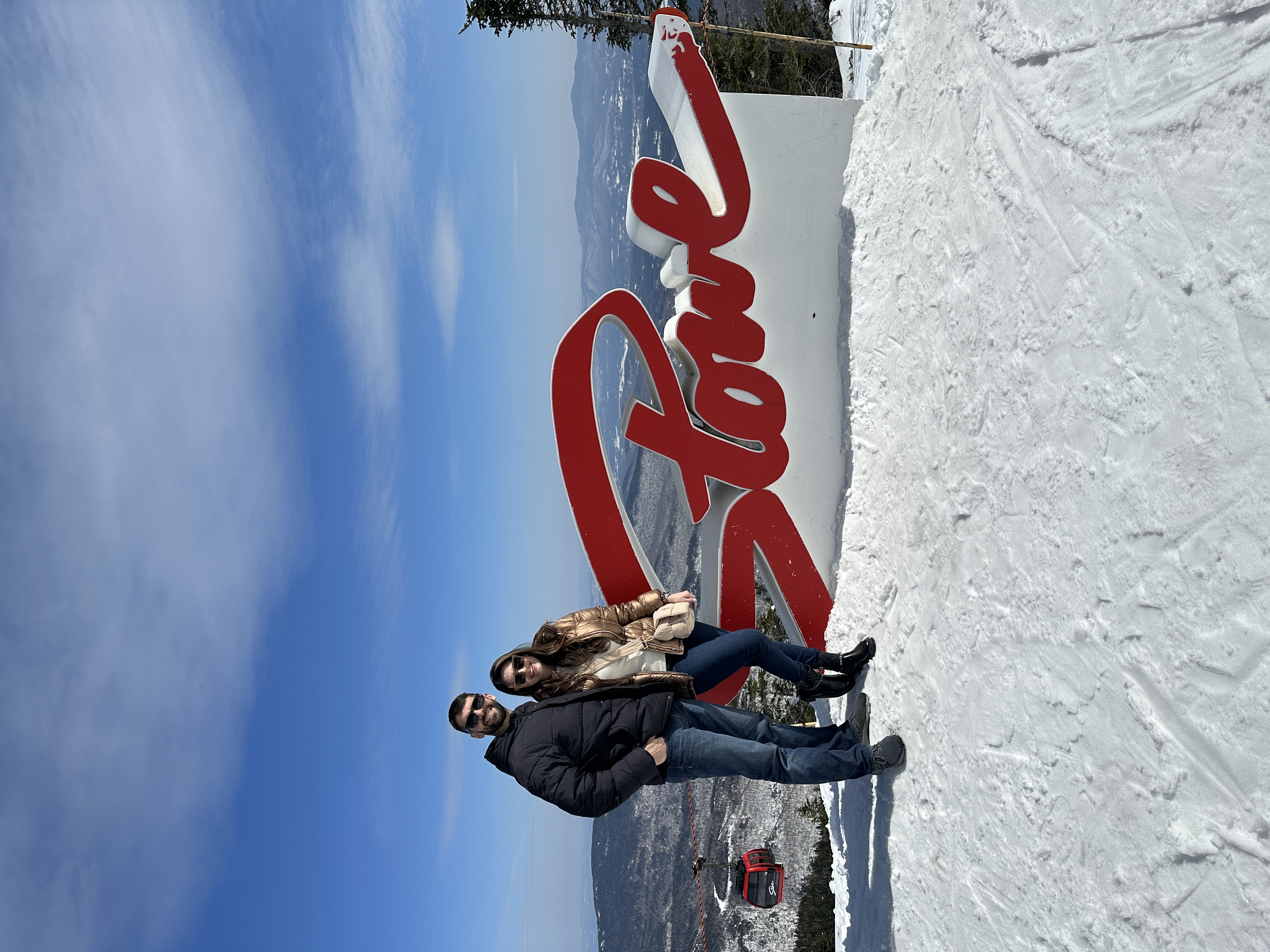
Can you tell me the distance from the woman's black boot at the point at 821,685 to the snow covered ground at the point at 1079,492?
0.78 ft

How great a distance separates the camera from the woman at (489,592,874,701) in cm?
475

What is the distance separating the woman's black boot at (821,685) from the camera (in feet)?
17.8

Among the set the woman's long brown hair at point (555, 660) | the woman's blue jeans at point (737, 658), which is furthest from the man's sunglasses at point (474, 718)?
the woman's blue jeans at point (737, 658)

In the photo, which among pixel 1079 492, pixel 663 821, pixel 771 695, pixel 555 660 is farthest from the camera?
pixel 663 821

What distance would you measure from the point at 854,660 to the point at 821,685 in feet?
0.98

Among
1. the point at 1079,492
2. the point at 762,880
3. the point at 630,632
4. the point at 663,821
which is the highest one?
the point at 1079,492

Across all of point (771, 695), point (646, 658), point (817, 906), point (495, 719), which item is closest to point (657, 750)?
point (495, 719)

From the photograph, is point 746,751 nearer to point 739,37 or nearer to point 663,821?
point 739,37

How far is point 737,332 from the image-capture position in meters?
6.33

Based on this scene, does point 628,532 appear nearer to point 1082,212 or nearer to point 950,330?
point 950,330

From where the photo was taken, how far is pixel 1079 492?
3477 millimetres

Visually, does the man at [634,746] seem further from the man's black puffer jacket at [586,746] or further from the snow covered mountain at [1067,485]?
the snow covered mountain at [1067,485]

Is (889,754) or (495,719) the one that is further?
(889,754)

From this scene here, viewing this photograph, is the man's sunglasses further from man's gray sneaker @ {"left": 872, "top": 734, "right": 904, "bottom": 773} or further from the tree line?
the tree line
